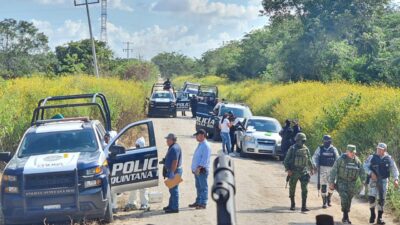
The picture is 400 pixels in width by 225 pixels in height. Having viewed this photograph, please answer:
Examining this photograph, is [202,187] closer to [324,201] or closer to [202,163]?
[202,163]

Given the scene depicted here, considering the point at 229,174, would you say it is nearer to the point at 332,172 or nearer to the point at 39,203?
the point at 39,203

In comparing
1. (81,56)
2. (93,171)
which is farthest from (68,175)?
(81,56)

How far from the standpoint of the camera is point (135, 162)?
12.0m

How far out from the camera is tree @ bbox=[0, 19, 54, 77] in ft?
219

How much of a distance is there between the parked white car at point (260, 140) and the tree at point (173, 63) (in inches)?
5172

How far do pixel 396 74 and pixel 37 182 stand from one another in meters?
24.6

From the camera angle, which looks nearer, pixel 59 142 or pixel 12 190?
pixel 12 190

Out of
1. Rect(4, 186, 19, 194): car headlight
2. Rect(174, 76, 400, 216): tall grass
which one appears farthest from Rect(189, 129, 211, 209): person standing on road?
Rect(174, 76, 400, 216): tall grass

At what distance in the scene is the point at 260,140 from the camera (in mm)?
22844

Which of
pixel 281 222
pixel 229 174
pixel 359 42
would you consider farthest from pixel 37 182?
pixel 359 42

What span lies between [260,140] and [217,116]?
15.8ft

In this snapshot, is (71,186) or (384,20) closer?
(71,186)

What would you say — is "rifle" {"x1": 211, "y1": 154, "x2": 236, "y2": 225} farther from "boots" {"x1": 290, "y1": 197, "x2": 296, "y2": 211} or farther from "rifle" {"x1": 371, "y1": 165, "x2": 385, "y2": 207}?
"boots" {"x1": 290, "y1": 197, "x2": 296, "y2": 211}

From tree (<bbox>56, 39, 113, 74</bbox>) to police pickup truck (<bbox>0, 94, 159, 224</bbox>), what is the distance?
3852cm
